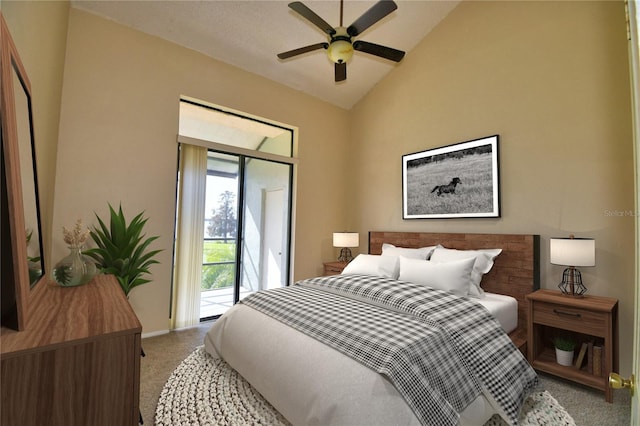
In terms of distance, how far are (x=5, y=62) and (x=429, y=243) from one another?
3576 millimetres

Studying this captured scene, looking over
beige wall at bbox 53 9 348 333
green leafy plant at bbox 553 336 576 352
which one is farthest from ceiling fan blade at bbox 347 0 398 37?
green leafy plant at bbox 553 336 576 352

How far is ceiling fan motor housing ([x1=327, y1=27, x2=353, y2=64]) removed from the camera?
2.31 m

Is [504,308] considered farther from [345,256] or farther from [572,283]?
[345,256]

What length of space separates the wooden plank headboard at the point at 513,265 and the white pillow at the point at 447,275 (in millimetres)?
529

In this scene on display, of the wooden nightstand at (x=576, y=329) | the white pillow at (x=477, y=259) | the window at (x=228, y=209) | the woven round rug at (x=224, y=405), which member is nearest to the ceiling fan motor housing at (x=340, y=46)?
the window at (x=228, y=209)

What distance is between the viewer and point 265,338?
1.89 m

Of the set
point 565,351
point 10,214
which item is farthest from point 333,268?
point 10,214

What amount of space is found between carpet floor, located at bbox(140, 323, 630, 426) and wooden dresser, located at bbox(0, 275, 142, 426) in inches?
41.8

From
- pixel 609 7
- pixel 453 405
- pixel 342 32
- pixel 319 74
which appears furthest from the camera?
pixel 319 74

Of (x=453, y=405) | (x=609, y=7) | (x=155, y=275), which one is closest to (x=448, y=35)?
(x=609, y=7)

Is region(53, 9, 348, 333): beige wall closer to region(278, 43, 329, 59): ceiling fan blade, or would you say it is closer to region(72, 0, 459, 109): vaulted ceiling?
region(72, 0, 459, 109): vaulted ceiling

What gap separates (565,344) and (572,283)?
48cm

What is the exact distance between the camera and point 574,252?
2.29 metres

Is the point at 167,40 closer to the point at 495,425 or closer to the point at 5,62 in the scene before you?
the point at 5,62
